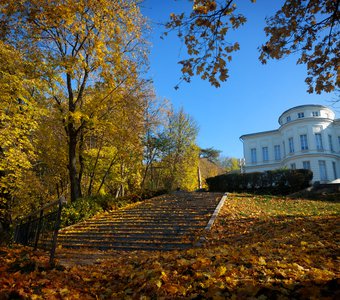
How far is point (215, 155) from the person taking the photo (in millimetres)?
43156

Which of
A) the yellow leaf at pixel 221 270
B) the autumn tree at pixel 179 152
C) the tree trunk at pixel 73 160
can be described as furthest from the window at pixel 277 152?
the yellow leaf at pixel 221 270

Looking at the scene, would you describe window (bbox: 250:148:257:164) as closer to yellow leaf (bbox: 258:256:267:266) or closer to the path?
the path

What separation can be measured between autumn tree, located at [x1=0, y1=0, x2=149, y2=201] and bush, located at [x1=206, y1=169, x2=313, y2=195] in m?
12.8

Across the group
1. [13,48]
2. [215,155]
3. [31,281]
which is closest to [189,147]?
[215,155]

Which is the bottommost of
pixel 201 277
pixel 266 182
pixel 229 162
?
pixel 201 277

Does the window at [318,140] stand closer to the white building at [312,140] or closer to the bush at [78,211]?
the white building at [312,140]

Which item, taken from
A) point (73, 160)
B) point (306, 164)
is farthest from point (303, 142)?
point (73, 160)

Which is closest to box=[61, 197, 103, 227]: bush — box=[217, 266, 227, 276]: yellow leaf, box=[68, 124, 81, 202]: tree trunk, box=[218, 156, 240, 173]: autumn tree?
box=[68, 124, 81, 202]: tree trunk

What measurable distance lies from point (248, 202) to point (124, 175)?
39.1 feet

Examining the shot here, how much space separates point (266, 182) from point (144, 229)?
1491cm

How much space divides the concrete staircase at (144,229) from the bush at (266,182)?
870 centimetres

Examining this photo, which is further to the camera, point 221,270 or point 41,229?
point 41,229

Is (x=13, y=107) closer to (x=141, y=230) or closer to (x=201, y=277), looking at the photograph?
(x=141, y=230)

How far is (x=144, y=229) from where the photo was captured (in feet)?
38.2
